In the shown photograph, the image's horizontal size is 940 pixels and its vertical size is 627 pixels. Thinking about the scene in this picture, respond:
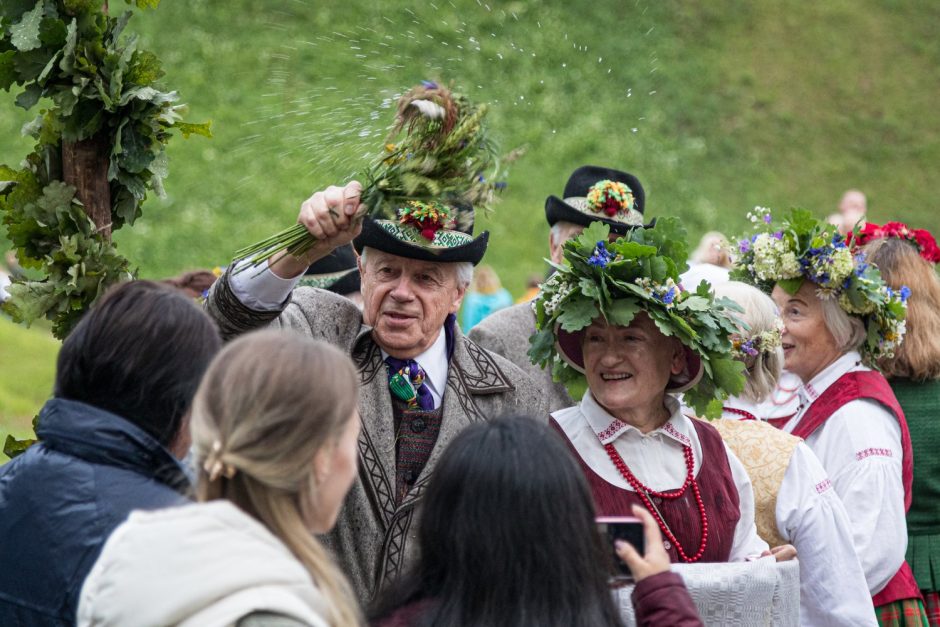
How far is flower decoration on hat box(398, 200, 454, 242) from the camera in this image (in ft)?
11.1

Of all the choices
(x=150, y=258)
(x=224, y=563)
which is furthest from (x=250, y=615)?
(x=150, y=258)

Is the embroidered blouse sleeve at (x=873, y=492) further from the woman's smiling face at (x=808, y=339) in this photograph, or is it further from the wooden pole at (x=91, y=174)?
the wooden pole at (x=91, y=174)

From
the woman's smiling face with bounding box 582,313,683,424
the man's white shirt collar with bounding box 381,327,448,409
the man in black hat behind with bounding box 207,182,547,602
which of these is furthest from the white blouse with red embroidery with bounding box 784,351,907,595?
the man's white shirt collar with bounding box 381,327,448,409

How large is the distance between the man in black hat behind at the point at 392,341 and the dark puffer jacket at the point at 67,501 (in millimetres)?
1142

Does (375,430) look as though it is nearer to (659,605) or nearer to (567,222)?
(659,605)

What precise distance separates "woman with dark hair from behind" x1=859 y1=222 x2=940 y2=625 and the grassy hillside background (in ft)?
38.5

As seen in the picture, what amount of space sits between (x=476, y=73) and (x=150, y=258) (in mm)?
6619

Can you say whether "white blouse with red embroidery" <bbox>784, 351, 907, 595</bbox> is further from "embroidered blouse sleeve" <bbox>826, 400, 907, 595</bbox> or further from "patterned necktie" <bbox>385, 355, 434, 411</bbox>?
"patterned necktie" <bbox>385, 355, 434, 411</bbox>

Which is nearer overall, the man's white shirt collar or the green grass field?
the man's white shirt collar

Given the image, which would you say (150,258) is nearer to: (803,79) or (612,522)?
(803,79)

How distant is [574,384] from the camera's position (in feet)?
12.1

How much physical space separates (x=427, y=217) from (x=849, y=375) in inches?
75.2

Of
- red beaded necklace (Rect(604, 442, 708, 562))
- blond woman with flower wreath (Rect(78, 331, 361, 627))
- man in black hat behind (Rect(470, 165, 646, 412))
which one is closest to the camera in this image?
blond woman with flower wreath (Rect(78, 331, 361, 627))

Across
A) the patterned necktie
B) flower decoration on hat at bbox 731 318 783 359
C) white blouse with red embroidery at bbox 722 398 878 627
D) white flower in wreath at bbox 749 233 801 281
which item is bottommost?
white blouse with red embroidery at bbox 722 398 878 627
